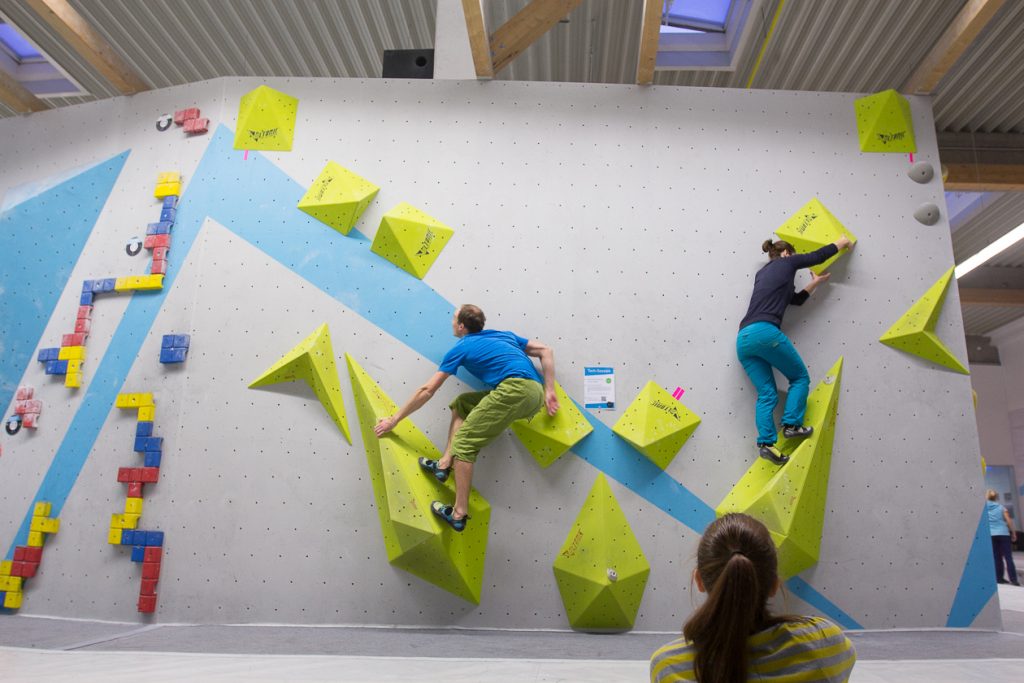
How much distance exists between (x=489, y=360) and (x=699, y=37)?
2941 millimetres

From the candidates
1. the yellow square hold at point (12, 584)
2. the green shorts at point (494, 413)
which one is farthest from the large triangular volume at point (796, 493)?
the yellow square hold at point (12, 584)

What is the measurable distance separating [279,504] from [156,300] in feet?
4.34

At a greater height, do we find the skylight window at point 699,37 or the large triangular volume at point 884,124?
the skylight window at point 699,37

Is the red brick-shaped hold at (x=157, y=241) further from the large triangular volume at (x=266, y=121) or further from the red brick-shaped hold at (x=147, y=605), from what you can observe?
the red brick-shaped hold at (x=147, y=605)

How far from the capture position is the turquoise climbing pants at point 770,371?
3.19 m

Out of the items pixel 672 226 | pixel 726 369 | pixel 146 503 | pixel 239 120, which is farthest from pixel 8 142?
pixel 726 369

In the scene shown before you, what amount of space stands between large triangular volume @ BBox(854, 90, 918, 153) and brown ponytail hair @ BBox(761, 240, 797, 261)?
0.86 metres

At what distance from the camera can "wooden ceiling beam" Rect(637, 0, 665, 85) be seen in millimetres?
3318

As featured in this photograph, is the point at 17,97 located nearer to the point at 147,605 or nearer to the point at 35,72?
the point at 35,72

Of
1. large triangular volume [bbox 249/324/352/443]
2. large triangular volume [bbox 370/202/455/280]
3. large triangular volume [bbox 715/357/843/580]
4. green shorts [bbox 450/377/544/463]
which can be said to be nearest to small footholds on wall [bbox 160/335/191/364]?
large triangular volume [bbox 249/324/352/443]

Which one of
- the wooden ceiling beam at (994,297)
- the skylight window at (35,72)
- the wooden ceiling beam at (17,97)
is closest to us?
the wooden ceiling beam at (17,97)

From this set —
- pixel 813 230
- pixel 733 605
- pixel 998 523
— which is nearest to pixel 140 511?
pixel 733 605

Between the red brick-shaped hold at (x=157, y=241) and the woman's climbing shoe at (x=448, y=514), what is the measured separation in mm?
2082

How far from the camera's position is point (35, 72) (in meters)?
4.76
